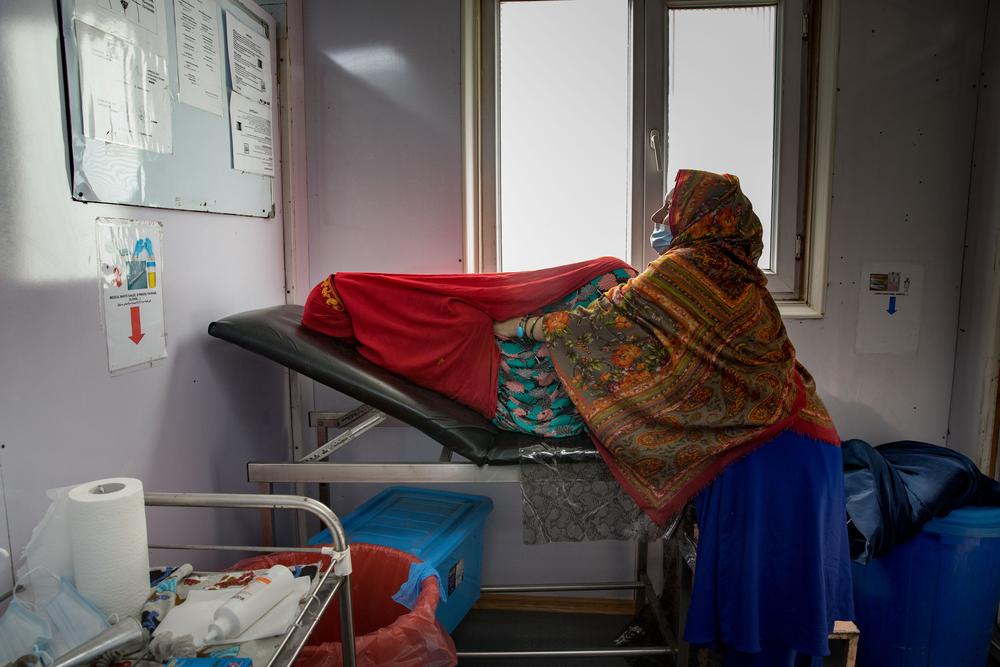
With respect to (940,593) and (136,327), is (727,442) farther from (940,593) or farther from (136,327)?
(136,327)

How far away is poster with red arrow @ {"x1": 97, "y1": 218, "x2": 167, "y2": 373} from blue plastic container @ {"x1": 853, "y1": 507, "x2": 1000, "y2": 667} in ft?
6.21

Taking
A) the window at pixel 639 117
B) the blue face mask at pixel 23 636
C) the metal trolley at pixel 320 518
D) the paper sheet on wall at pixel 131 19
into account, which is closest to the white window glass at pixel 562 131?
the window at pixel 639 117

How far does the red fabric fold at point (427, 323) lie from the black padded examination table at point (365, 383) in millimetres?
67

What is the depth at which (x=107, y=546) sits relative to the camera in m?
0.90

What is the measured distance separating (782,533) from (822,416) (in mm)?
299

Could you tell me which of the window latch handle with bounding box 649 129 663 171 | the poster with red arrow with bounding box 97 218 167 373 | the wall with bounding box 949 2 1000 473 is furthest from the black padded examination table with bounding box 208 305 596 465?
the wall with bounding box 949 2 1000 473

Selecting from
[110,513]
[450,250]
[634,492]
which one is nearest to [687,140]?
[450,250]

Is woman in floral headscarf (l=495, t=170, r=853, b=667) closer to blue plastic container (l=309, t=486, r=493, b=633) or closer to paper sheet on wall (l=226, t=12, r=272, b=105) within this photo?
blue plastic container (l=309, t=486, r=493, b=633)

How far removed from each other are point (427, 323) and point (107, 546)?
864 mm

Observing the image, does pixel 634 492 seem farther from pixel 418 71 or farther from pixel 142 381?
pixel 418 71

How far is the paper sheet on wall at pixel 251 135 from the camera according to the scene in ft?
5.70

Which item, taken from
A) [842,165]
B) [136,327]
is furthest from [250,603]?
[842,165]

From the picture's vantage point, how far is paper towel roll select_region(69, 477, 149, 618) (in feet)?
2.92

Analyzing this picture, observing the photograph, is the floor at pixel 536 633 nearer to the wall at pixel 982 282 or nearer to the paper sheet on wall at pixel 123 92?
the wall at pixel 982 282
